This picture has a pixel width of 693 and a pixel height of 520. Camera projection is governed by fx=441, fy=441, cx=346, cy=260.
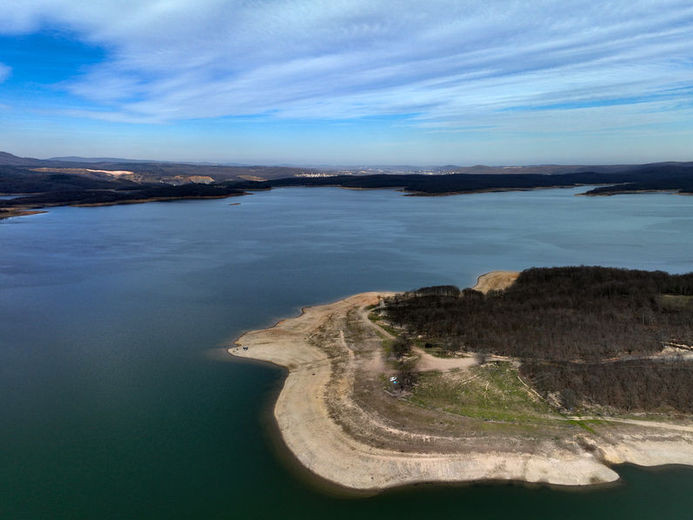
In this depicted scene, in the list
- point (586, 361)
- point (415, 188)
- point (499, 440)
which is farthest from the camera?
point (415, 188)

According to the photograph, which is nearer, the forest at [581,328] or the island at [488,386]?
the island at [488,386]

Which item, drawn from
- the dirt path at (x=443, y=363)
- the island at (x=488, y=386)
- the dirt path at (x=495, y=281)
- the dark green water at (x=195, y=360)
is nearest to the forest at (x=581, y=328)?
the island at (x=488, y=386)

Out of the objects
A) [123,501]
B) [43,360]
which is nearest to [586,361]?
[123,501]

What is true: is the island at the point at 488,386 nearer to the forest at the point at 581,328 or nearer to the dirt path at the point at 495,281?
the forest at the point at 581,328

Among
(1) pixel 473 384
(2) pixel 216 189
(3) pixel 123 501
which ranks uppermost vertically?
(2) pixel 216 189

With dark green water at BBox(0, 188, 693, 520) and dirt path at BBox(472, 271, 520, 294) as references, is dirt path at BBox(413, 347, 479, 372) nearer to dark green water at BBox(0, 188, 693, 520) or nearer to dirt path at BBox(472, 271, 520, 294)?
dark green water at BBox(0, 188, 693, 520)

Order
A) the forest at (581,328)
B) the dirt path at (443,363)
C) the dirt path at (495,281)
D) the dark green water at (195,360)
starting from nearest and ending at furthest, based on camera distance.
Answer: the dark green water at (195,360) → the forest at (581,328) → the dirt path at (443,363) → the dirt path at (495,281)

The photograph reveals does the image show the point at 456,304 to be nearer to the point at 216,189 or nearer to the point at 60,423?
the point at 60,423
